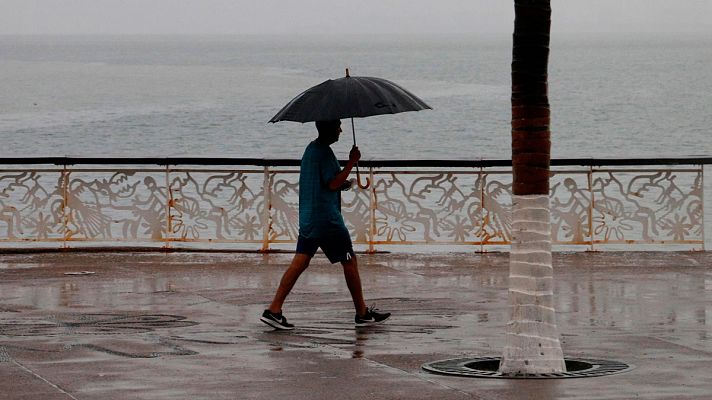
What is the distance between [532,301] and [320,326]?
112 inches

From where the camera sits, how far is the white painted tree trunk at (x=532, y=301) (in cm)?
1002

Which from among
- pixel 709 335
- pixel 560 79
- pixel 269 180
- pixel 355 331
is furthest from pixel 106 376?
pixel 560 79

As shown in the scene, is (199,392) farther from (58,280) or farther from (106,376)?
(58,280)

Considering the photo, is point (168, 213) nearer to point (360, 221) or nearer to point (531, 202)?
point (360, 221)

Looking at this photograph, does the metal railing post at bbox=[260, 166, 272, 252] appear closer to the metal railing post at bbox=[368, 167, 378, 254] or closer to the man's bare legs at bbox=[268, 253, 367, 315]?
the metal railing post at bbox=[368, 167, 378, 254]

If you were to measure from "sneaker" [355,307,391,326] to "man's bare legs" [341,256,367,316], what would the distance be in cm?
4

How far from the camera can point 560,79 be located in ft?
450

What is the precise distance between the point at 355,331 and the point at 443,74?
132346 millimetres

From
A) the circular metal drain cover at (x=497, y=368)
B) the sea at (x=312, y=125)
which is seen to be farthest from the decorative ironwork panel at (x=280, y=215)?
the sea at (x=312, y=125)

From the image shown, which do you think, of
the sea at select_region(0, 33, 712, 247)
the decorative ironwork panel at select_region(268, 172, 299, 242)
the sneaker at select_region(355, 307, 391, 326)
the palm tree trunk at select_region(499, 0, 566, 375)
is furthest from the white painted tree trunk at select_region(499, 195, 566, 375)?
the sea at select_region(0, 33, 712, 247)

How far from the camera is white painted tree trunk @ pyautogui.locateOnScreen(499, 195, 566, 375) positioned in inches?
395

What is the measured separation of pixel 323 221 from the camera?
40.9 feet

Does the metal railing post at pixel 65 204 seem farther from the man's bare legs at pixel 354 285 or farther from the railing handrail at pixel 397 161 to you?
the man's bare legs at pixel 354 285

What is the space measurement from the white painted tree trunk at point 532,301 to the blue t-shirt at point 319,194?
264 cm
